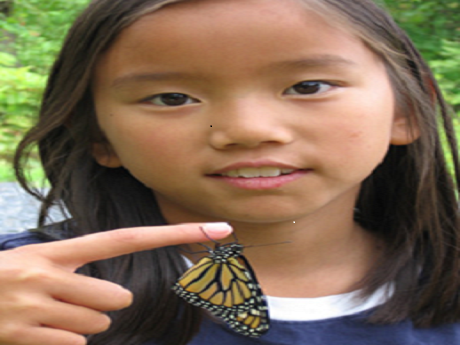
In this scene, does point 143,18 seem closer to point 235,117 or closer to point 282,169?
point 235,117

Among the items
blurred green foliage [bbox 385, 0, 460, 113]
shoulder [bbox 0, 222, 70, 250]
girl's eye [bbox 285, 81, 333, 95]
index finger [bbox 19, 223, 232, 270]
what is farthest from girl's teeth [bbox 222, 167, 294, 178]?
blurred green foliage [bbox 385, 0, 460, 113]

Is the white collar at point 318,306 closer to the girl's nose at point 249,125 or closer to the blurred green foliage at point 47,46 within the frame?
the girl's nose at point 249,125

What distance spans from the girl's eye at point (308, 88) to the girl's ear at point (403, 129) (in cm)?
30

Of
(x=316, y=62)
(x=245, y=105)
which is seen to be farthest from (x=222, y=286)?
(x=316, y=62)

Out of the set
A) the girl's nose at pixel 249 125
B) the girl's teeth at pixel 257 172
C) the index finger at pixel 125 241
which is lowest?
the girl's teeth at pixel 257 172

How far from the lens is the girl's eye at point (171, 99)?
1120 mm

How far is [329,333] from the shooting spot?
1.32 meters

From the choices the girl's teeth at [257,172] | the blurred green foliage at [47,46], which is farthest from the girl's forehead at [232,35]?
the blurred green foliage at [47,46]

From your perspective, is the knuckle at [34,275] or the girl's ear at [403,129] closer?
the knuckle at [34,275]

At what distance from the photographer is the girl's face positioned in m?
1.06

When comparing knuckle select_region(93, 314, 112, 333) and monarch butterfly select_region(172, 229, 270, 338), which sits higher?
knuckle select_region(93, 314, 112, 333)

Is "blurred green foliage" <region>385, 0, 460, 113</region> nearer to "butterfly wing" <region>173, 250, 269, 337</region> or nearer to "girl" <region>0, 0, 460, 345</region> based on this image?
"girl" <region>0, 0, 460, 345</region>

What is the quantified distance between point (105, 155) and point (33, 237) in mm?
250

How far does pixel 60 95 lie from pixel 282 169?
56 cm
